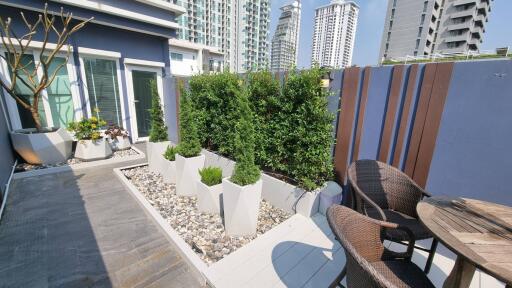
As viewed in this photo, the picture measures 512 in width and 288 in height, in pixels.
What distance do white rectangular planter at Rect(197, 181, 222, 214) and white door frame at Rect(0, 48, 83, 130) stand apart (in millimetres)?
4514

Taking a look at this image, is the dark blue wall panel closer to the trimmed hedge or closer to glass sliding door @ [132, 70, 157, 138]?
the trimmed hedge

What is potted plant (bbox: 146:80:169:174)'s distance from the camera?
13.3 feet

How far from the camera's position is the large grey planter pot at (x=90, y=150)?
464 cm

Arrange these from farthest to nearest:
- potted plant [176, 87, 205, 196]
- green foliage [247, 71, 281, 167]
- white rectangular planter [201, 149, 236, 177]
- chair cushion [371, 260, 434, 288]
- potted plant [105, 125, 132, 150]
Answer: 1. potted plant [105, 125, 132, 150]
2. white rectangular planter [201, 149, 236, 177]
3. potted plant [176, 87, 205, 196]
4. green foliage [247, 71, 281, 167]
5. chair cushion [371, 260, 434, 288]

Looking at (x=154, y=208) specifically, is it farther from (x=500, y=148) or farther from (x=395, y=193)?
(x=500, y=148)

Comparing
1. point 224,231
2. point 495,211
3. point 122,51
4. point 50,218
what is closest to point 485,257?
point 495,211

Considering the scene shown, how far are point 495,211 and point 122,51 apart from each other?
7215 mm

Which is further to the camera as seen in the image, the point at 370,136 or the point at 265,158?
the point at 265,158

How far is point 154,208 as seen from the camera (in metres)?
2.99

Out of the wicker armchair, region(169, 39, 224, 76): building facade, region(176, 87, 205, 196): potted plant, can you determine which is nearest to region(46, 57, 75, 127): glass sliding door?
region(176, 87, 205, 196): potted plant

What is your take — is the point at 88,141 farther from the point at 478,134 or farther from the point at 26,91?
the point at 478,134

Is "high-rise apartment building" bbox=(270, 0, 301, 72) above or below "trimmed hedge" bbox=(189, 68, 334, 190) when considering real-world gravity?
above

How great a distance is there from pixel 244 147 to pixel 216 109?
6.65 feet

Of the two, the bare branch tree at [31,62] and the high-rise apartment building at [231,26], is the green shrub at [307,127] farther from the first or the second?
the high-rise apartment building at [231,26]
